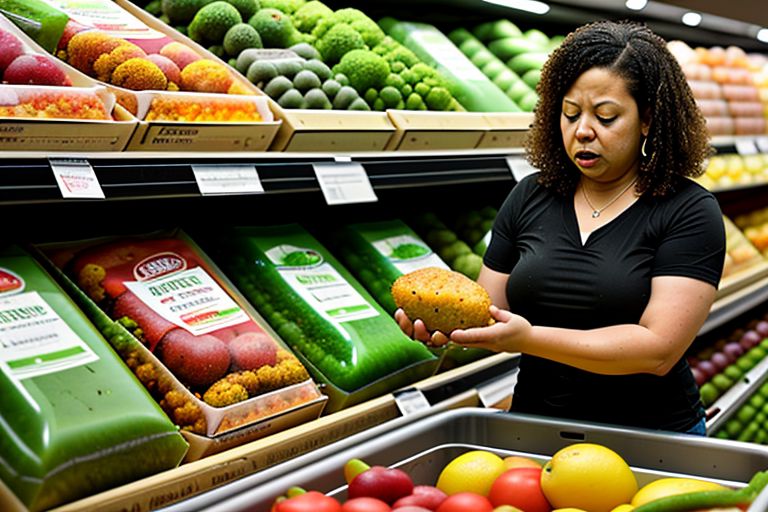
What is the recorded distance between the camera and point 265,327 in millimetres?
1829

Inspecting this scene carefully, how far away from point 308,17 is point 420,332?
4.13ft

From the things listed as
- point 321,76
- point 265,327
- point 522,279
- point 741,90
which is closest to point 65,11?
point 321,76

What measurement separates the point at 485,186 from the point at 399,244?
82 centimetres

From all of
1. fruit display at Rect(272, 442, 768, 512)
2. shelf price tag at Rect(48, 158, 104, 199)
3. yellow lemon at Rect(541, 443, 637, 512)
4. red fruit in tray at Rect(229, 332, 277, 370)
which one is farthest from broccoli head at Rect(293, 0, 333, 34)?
yellow lemon at Rect(541, 443, 637, 512)

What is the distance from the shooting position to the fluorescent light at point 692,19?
383cm

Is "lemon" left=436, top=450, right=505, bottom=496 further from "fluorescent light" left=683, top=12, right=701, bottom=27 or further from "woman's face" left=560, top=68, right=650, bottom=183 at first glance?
"fluorescent light" left=683, top=12, right=701, bottom=27

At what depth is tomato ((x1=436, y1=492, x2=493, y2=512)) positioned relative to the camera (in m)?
1.15

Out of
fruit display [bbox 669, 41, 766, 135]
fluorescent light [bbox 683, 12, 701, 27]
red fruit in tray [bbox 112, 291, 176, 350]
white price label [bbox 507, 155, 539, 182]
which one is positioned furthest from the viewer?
fruit display [bbox 669, 41, 766, 135]

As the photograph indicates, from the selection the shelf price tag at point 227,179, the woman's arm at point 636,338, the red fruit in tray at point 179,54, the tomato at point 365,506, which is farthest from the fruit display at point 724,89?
the tomato at point 365,506

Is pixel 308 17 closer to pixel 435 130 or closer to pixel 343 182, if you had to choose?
pixel 435 130

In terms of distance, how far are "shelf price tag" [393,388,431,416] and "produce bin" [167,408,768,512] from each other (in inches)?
11.2

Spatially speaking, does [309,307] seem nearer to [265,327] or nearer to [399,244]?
[265,327]

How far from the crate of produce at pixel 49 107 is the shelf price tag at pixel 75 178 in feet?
0.22

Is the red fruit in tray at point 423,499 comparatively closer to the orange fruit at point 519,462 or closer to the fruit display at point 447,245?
the orange fruit at point 519,462
